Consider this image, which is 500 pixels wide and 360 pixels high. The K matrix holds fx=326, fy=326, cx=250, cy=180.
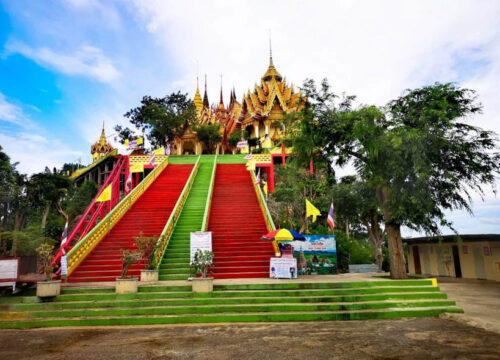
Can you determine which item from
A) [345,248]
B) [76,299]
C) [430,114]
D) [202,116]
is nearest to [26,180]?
[202,116]

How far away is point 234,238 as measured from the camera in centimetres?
1373

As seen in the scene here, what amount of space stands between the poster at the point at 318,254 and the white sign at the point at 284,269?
12.5 ft

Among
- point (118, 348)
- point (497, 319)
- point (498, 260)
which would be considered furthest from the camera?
point (498, 260)

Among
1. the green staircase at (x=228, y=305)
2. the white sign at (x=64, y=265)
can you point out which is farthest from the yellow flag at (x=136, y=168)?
the green staircase at (x=228, y=305)

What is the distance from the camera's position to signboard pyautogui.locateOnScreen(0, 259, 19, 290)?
33.6ft

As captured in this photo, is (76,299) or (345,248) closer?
(76,299)

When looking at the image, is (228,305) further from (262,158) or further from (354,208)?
(262,158)

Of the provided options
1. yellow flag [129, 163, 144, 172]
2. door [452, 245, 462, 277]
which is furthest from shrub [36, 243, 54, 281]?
door [452, 245, 462, 277]

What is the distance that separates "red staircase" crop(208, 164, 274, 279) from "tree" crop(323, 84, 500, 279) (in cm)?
476

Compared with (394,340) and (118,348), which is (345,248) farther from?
(118,348)

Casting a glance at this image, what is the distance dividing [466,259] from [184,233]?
15587 mm

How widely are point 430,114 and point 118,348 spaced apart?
10.6 meters

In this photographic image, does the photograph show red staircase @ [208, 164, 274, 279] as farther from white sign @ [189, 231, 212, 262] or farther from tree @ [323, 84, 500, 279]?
tree @ [323, 84, 500, 279]

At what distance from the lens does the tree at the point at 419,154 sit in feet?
33.9
